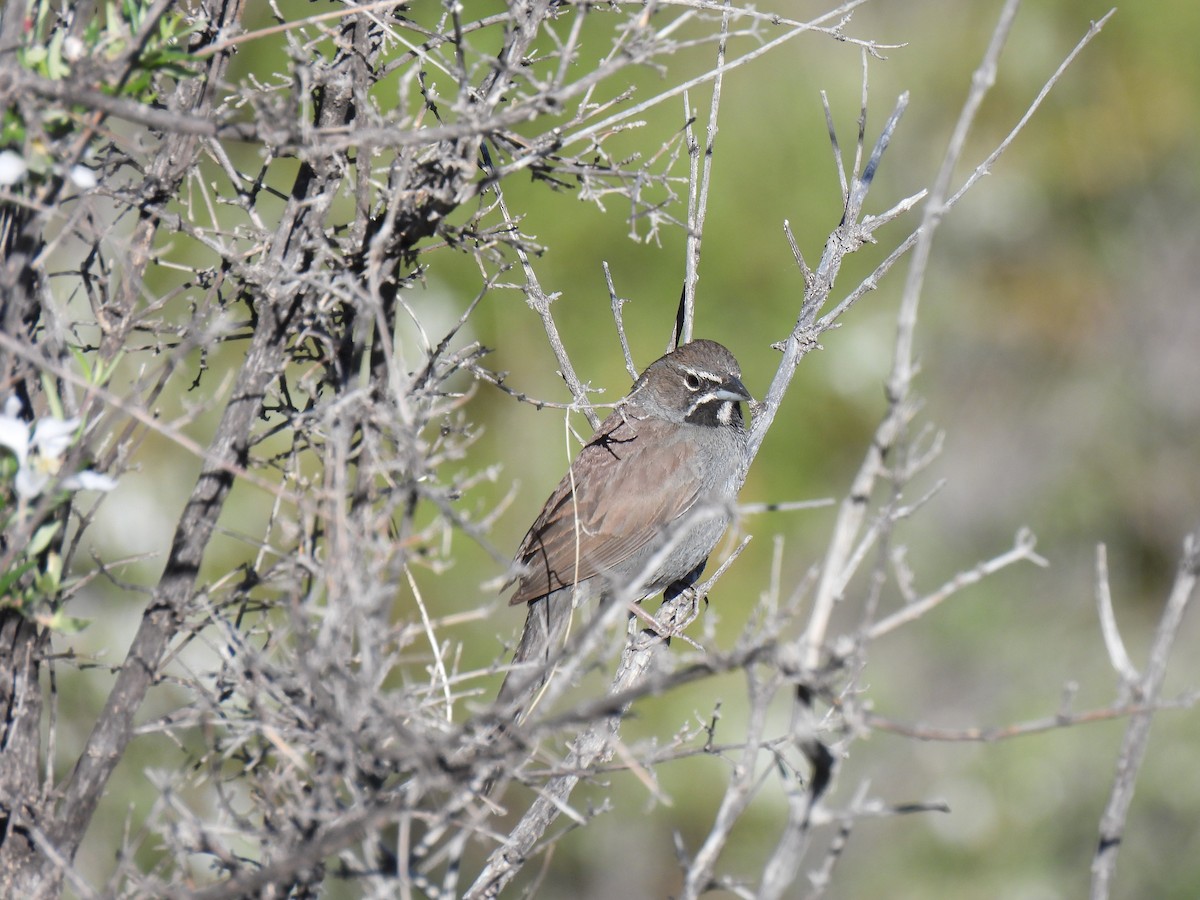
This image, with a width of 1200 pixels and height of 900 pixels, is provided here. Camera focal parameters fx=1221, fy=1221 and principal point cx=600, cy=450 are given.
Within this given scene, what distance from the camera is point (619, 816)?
9.20 m

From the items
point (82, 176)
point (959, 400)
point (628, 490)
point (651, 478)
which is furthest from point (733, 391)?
point (959, 400)

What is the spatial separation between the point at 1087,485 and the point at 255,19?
26.0 ft

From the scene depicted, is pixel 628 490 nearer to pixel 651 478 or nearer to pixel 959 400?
pixel 651 478

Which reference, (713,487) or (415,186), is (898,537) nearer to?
(713,487)

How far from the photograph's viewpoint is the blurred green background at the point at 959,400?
8.36 metres

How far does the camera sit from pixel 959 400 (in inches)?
447

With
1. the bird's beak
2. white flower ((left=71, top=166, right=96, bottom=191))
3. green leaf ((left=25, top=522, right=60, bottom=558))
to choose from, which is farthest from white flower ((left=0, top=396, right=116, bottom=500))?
the bird's beak

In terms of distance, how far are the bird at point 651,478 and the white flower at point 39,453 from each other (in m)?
3.19

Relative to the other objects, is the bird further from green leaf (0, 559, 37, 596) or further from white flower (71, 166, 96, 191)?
white flower (71, 166, 96, 191)

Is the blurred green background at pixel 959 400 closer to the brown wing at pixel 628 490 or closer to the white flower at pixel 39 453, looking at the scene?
the brown wing at pixel 628 490

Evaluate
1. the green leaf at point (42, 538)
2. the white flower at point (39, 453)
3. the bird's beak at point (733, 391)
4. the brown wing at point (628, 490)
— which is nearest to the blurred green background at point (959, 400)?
the brown wing at point (628, 490)

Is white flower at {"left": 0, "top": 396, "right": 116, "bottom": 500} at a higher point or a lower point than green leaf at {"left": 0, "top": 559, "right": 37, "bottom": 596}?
higher

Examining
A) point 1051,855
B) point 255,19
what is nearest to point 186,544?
point 255,19

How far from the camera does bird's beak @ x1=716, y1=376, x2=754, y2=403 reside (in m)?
5.70
